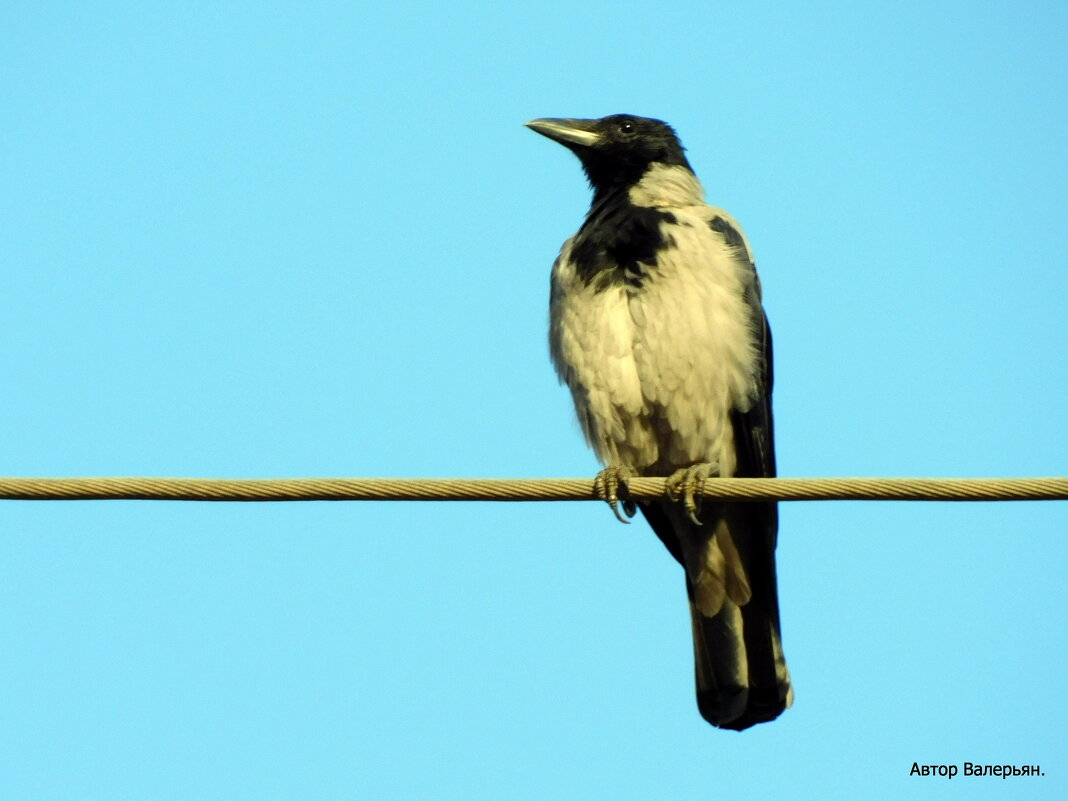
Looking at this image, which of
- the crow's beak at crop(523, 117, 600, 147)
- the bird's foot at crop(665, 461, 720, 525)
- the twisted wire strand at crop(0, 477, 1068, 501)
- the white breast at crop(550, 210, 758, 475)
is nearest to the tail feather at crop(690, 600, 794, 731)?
the white breast at crop(550, 210, 758, 475)

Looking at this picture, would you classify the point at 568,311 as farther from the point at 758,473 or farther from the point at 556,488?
the point at 556,488

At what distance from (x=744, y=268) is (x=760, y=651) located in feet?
6.38

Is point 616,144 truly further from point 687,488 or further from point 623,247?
point 687,488

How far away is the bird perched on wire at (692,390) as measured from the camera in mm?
6809

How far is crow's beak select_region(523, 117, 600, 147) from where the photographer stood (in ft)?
27.2

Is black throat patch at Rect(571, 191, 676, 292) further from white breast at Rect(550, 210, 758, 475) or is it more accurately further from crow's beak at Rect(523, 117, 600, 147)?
crow's beak at Rect(523, 117, 600, 147)

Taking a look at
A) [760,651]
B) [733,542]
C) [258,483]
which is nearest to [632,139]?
[733,542]

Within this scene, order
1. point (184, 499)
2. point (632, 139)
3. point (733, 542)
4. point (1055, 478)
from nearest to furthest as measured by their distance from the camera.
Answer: point (1055, 478) → point (184, 499) → point (733, 542) → point (632, 139)

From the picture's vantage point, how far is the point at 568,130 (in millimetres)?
8367

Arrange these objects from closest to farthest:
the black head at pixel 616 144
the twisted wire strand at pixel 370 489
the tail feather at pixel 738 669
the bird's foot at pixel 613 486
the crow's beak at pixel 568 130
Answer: the twisted wire strand at pixel 370 489 < the bird's foot at pixel 613 486 < the tail feather at pixel 738 669 < the black head at pixel 616 144 < the crow's beak at pixel 568 130

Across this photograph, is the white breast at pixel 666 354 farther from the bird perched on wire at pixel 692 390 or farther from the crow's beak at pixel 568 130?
the crow's beak at pixel 568 130

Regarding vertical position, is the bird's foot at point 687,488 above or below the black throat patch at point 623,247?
below

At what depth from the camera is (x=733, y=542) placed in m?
7.27

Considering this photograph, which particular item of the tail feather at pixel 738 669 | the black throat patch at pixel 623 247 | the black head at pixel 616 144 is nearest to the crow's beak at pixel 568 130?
the black head at pixel 616 144
